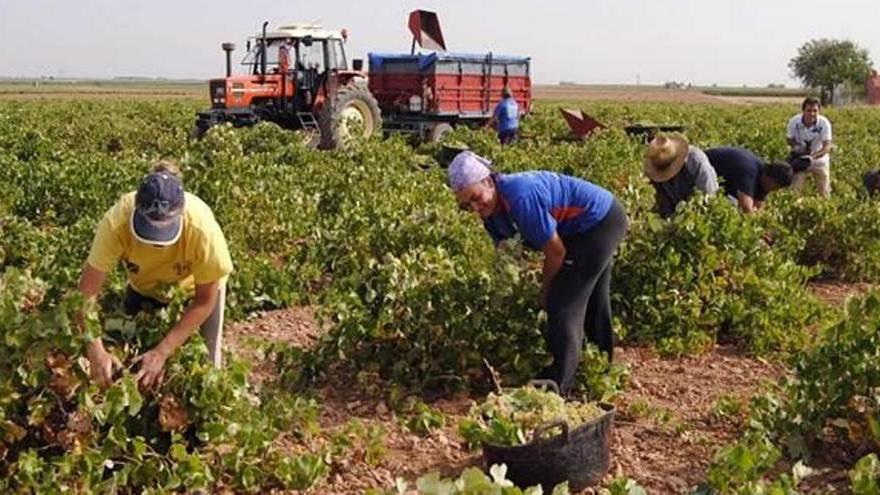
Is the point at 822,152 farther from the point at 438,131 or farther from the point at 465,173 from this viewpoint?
the point at 438,131

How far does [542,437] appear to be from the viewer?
4.24 meters

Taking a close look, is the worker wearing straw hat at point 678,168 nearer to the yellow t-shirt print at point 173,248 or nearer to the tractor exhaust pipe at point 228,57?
the yellow t-shirt print at point 173,248

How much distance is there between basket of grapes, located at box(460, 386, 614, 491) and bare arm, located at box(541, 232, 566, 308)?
694mm

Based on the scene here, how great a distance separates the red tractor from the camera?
1775 cm

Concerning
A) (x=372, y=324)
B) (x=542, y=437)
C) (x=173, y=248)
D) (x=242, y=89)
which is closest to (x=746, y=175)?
(x=372, y=324)

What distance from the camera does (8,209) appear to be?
10.1 m

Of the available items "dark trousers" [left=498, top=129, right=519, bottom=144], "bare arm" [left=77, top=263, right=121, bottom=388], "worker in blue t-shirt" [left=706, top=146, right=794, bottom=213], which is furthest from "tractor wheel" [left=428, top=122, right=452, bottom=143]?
"bare arm" [left=77, top=263, right=121, bottom=388]

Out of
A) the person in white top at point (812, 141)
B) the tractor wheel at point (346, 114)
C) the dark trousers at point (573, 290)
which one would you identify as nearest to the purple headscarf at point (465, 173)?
the dark trousers at point (573, 290)

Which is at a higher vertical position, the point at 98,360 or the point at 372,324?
the point at 98,360

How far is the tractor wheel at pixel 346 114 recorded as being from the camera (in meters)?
17.0

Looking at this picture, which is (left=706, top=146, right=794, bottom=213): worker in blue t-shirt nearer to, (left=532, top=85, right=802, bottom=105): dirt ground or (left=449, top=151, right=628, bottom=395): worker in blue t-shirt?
(left=449, top=151, right=628, bottom=395): worker in blue t-shirt

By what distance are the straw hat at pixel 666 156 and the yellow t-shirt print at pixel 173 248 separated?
377cm

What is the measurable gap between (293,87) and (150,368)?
47.7 feet

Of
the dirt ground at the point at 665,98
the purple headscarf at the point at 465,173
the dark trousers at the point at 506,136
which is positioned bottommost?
the dirt ground at the point at 665,98
